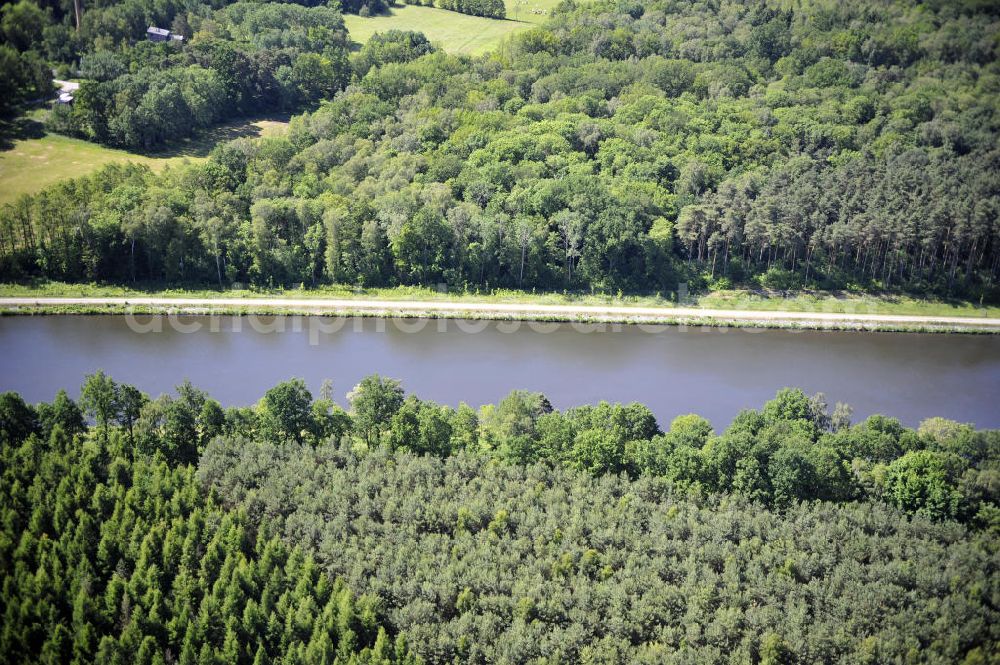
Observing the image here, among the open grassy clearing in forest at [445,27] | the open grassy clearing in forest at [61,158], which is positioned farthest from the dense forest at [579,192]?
the open grassy clearing in forest at [445,27]

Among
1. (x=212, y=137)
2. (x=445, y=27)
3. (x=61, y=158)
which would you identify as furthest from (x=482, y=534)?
(x=445, y=27)

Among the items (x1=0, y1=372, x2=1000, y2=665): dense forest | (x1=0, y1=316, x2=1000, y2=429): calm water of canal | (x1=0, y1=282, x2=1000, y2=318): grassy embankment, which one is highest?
(x1=0, y1=282, x2=1000, y2=318): grassy embankment

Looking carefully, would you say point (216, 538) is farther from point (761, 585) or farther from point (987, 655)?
point (987, 655)

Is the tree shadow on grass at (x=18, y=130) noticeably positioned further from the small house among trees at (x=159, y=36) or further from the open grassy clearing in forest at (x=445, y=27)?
the open grassy clearing in forest at (x=445, y=27)

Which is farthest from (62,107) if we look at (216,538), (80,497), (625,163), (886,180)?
(886,180)

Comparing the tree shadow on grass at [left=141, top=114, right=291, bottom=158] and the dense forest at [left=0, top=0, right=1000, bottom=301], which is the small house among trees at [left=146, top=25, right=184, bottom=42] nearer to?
the dense forest at [left=0, top=0, right=1000, bottom=301]

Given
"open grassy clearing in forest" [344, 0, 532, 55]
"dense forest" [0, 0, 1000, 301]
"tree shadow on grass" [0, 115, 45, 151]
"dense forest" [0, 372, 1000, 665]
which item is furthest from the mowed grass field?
"dense forest" [0, 372, 1000, 665]
